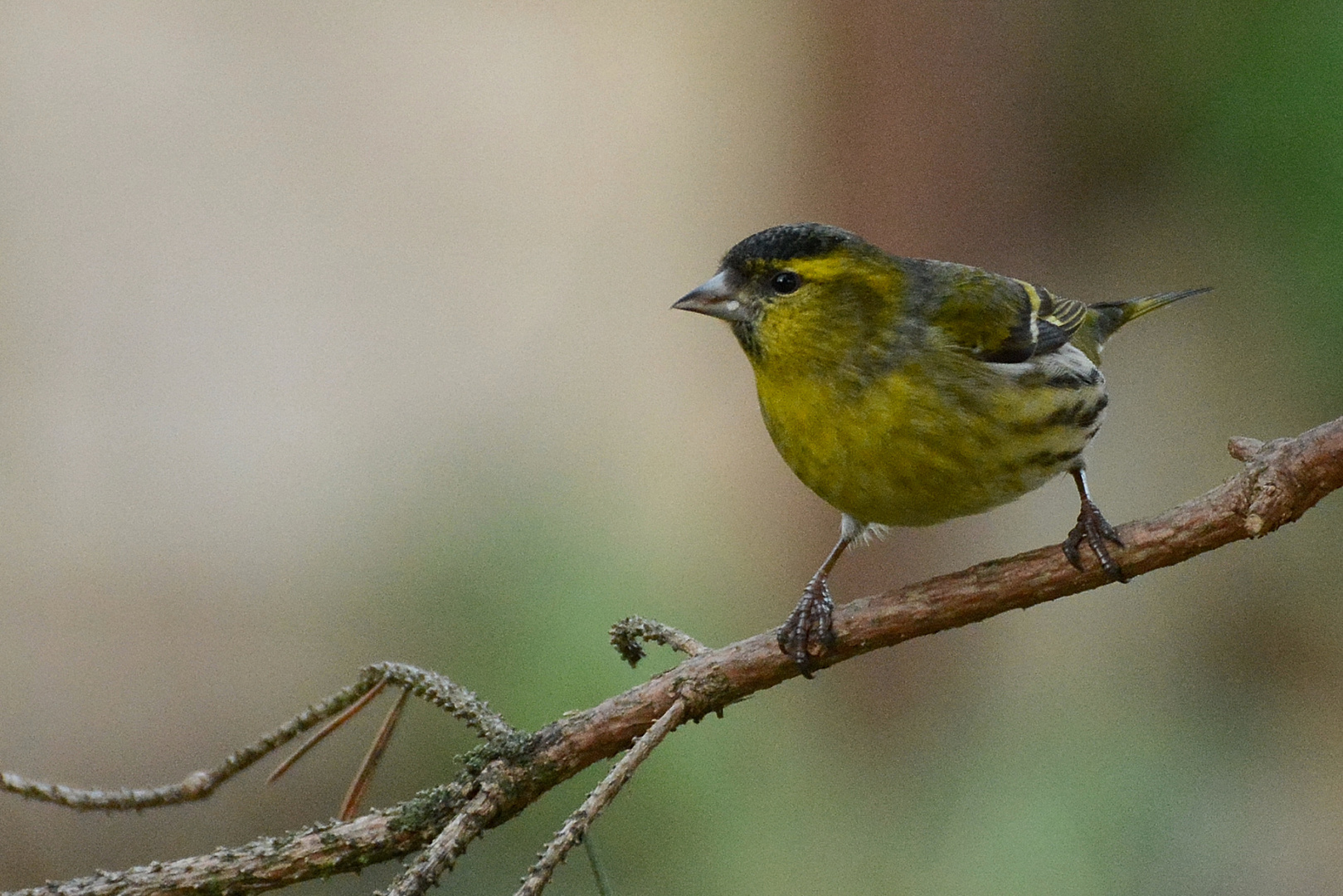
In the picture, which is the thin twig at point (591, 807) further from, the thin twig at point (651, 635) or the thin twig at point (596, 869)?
the thin twig at point (651, 635)

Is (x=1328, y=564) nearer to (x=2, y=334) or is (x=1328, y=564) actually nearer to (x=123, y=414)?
(x=123, y=414)

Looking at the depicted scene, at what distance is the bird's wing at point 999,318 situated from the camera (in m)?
3.08

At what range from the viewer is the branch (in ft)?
5.76

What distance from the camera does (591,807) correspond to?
1.67m

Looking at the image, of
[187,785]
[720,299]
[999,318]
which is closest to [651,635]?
[187,785]

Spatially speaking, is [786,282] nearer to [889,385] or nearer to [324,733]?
[889,385]

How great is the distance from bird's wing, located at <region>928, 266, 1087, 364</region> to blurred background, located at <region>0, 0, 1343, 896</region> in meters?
1.71

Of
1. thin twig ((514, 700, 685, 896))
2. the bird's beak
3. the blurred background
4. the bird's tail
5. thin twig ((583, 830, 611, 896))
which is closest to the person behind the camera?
thin twig ((514, 700, 685, 896))

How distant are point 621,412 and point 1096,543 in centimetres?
532

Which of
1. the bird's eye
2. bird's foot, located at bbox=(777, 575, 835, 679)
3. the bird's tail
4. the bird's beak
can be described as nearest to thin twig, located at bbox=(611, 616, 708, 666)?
bird's foot, located at bbox=(777, 575, 835, 679)

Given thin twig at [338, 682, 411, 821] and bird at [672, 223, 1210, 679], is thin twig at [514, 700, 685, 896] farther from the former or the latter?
bird at [672, 223, 1210, 679]

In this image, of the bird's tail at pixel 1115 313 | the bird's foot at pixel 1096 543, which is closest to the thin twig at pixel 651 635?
the bird's foot at pixel 1096 543

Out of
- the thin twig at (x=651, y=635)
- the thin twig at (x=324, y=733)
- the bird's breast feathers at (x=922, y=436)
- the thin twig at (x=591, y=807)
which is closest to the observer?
the thin twig at (x=591, y=807)

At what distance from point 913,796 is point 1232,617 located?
2.15 m
